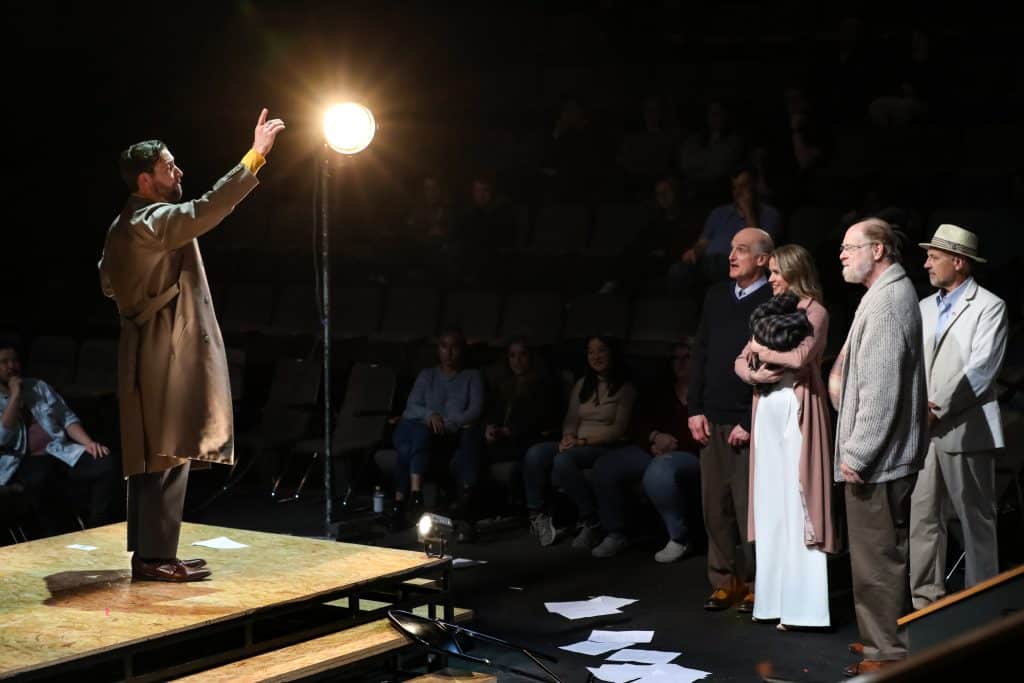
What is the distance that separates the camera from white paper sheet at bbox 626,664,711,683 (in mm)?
4059

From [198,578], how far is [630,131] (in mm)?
5547

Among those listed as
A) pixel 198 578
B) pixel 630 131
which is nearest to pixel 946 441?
A: pixel 198 578

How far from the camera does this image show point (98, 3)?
10.3m

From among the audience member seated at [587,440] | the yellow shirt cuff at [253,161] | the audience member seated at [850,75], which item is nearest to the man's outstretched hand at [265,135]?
the yellow shirt cuff at [253,161]

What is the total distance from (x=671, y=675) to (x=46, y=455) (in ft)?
11.7

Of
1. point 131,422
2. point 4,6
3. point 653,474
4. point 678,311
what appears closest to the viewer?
point 131,422

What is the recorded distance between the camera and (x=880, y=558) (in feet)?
13.5

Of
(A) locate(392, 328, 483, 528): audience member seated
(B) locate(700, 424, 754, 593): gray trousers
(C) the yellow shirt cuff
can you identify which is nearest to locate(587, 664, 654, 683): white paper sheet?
(B) locate(700, 424, 754, 593): gray trousers

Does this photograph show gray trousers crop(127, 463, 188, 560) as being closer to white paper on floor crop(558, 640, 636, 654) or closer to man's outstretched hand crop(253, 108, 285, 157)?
man's outstretched hand crop(253, 108, 285, 157)

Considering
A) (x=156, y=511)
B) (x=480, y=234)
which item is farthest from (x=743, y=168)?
(x=156, y=511)

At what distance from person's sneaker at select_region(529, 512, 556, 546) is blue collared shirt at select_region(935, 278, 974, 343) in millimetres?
2338

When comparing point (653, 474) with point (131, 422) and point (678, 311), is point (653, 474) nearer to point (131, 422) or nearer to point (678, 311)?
point (678, 311)

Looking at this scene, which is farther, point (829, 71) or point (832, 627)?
point (829, 71)

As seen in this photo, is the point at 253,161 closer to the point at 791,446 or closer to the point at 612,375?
the point at 791,446
